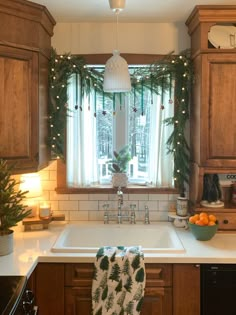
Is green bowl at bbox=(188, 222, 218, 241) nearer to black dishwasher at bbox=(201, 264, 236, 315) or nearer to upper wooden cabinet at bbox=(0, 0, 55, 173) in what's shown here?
black dishwasher at bbox=(201, 264, 236, 315)

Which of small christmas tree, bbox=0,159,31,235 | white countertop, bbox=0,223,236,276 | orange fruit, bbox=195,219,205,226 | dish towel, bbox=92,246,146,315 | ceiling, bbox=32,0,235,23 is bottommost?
dish towel, bbox=92,246,146,315

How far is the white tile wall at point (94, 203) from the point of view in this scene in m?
2.97

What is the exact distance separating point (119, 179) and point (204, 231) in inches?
31.2

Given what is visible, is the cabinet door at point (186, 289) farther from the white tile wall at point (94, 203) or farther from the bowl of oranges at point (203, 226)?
the white tile wall at point (94, 203)

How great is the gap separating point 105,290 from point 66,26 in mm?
2021

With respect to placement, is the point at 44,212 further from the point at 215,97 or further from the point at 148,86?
the point at 215,97

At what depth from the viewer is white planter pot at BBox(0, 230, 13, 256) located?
221 centimetres

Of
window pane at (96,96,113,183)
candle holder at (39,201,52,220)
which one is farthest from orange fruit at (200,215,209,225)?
candle holder at (39,201,52,220)

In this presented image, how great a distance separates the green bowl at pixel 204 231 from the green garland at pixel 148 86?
51 cm

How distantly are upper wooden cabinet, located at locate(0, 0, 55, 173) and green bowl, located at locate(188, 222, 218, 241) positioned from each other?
1.18 metres

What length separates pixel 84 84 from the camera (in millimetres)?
2871

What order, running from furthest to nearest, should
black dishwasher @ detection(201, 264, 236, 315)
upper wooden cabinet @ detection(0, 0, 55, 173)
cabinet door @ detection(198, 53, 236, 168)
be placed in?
cabinet door @ detection(198, 53, 236, 168), upper wooden cabinet @ detection(0, 0, 55, 173), black dishwasher @ detection(201, 264, 236, 315)

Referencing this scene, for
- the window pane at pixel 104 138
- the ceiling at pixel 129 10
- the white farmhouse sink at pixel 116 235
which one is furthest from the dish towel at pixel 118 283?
the ceiling at pixel 129 10

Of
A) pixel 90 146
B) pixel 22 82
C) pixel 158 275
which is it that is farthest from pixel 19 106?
pixel 158 275
